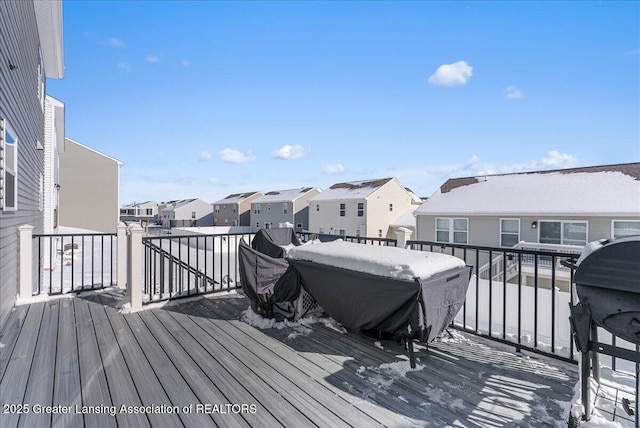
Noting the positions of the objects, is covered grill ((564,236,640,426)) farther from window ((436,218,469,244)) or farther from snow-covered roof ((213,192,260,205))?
snow-covered roof ((213,192,260,205))

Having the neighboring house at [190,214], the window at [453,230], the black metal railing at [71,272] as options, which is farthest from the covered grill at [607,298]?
the neighboring house at [190,214]

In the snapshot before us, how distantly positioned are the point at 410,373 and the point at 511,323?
5.38 metres

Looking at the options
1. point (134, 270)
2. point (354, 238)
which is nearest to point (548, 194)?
point (354, 238)

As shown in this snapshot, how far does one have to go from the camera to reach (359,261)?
8.71 feet

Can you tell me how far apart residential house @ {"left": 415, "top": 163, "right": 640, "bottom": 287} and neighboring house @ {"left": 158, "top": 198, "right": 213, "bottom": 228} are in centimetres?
3043

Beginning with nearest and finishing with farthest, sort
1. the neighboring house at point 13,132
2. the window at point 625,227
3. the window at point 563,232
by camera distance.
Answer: the neighboring house at point 13,132 < the window at point 625,227 < the window at point 563,232

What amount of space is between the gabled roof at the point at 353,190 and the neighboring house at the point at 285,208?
10.9 ft

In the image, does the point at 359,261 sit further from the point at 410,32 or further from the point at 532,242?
the point at 532,242

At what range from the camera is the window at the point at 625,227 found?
969 cm

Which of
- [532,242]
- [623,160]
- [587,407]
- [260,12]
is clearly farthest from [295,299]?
[623,160]

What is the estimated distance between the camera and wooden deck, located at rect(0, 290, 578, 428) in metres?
1.76

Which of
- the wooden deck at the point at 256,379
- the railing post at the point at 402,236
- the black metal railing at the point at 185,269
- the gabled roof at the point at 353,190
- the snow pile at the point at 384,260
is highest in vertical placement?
the gabled roof at the point at 353,190

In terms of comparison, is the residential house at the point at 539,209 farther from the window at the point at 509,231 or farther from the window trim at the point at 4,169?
the window trim at the point at 4,169

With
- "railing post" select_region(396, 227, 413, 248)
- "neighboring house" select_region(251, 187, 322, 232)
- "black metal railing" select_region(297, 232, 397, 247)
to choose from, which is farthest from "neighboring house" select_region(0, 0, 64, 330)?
"neighboring house" select_region(251, 187, 322, 232)
